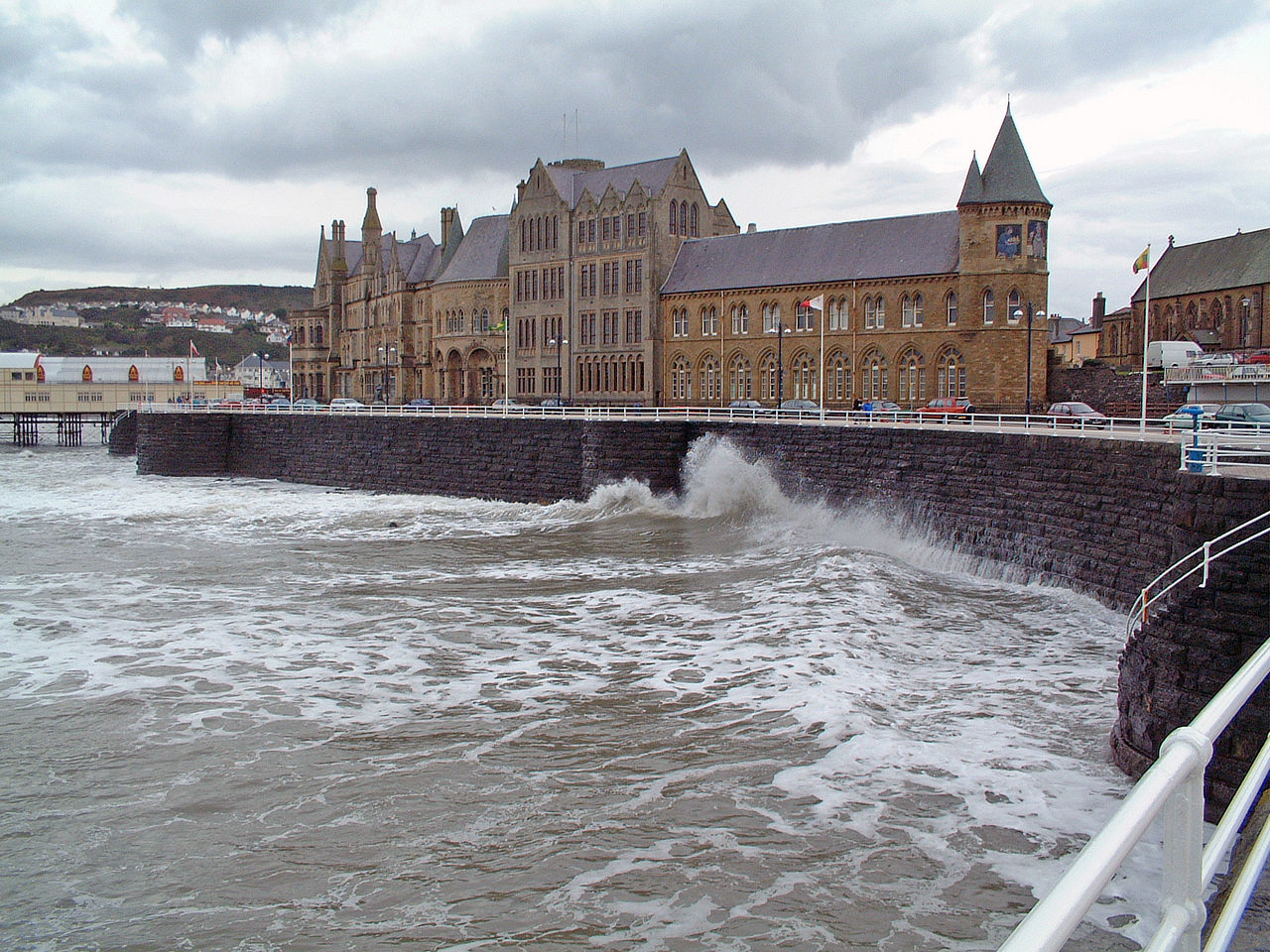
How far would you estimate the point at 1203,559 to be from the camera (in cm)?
1388

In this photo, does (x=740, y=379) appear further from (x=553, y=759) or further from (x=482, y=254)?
(x=553, y=759)

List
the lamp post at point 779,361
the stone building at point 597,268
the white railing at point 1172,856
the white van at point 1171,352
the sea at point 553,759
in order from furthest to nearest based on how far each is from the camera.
Answer: the white van at point 1171,352, the stone building at point 597,268, the lamp post at point 779,361, the sea at point 553,759, the white railing at point 1172,856

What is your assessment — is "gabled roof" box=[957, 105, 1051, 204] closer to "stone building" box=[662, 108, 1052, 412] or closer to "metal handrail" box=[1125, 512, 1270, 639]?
"stone building" box=[662, 108, 1052, 412]

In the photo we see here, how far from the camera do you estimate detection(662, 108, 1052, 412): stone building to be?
5219 centimetres

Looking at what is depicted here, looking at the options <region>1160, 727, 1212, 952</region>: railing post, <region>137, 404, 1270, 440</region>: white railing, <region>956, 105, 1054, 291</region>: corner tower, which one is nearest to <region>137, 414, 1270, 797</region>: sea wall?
<region>137, 404, 1270, 440</region>: white railing

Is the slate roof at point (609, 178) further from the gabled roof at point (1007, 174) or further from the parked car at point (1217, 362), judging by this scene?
the parked car at point (1217, 362)

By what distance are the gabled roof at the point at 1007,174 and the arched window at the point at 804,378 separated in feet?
42.0

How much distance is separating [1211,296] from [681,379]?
41255 millimetres

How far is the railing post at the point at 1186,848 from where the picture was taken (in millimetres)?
2668

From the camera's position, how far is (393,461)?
51.0m

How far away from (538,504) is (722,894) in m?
34.5

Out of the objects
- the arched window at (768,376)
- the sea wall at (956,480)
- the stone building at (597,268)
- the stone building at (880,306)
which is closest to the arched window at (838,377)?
the stone building at (880,306)

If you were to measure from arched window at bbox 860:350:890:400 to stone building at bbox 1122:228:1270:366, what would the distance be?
22747mm

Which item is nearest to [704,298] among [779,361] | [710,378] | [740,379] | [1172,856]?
[710,378]
